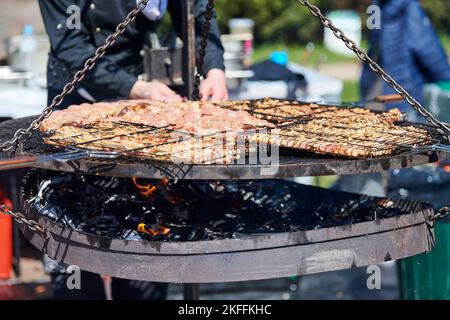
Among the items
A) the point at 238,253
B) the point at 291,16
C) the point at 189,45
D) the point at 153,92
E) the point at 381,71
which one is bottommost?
the point at 238,253

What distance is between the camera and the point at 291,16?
17.5m

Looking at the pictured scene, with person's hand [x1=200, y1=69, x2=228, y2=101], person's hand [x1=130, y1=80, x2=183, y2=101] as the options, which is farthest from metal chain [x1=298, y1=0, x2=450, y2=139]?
person's hand [x1=200, y1=69, x2=228, y2=101]

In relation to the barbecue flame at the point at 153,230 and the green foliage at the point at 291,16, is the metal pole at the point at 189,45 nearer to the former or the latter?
the barbecue flame at the point at 153,230

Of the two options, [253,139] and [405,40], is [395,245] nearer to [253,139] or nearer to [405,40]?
[253,139]

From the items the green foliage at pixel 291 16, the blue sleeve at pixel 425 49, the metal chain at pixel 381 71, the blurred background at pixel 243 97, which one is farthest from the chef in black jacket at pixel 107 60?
the green foliage at pixel 291 16

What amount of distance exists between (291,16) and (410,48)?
10.6 meters

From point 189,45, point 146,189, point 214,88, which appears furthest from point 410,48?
point 146,189

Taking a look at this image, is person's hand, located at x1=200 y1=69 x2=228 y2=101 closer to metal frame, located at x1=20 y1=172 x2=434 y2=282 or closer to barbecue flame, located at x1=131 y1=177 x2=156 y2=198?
barbecue flame, located at x1=131 y1=177 x2=156 y2=198

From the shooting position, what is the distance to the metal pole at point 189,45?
4.60m

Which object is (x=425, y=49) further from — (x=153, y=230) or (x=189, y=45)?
(x=153, y=230)

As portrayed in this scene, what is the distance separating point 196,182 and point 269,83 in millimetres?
2529

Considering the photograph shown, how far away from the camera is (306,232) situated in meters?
2.84

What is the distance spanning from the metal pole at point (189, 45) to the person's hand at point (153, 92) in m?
0.40

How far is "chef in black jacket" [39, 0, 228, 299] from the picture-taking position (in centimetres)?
428
